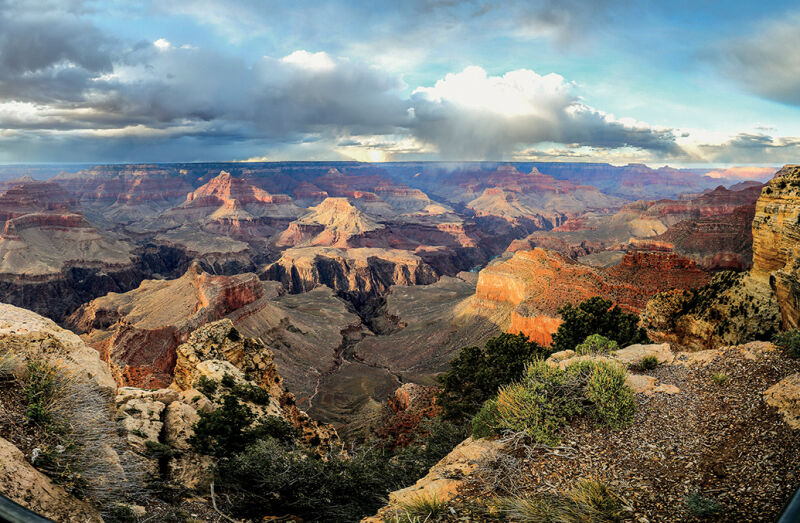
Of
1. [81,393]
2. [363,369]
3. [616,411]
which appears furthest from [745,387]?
[363,369]

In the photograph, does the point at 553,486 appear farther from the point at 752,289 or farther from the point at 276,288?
the point at 276,288

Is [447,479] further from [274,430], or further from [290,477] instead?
[274,430]

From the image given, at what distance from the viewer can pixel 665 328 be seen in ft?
76.7

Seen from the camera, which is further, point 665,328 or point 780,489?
point 665,328

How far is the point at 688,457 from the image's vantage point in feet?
24.7

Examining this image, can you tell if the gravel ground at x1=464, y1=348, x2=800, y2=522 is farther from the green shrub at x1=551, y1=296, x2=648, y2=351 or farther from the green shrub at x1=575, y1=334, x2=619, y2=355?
the green shrub at x1=551, y1=296, x2=648, y2=351

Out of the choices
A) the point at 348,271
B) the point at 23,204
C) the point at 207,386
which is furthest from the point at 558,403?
the point at 23,204

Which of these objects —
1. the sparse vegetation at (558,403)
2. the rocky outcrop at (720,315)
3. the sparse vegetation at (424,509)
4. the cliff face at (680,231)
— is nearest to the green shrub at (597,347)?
the rocky outcrop at (720,315)

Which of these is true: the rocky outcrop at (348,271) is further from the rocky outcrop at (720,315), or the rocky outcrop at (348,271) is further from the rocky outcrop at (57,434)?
the rocky outcrop at (57,434)

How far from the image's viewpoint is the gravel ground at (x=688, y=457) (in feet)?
20.3

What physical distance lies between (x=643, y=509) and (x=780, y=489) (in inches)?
74.4

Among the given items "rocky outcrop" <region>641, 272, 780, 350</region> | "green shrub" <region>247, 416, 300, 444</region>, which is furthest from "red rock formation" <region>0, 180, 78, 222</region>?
"rocky outcrop" <region>641, 272, 780, 350</region>

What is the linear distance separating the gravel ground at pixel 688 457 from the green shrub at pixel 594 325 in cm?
1554

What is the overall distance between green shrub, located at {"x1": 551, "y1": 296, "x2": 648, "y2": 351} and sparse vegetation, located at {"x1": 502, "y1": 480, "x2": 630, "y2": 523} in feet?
67.4
